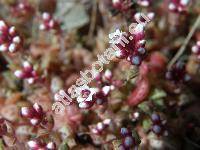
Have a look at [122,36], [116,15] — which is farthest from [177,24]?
[122,36]

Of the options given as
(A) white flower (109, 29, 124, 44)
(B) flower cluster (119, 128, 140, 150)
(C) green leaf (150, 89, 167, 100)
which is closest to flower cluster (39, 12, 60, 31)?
(C) green leaf (150, 89, 167, 100)

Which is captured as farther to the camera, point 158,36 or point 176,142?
point 158,36

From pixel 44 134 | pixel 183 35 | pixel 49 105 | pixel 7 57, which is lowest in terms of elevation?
pixel 44 134

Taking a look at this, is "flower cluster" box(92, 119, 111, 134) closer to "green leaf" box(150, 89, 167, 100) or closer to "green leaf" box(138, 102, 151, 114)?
"green leaf" box(138, 102, 151, 114)

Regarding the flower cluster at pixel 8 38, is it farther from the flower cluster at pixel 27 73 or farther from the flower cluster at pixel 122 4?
the flower cluster at pixel 122 4

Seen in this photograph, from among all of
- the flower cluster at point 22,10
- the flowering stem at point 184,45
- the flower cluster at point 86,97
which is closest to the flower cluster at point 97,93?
the flower cluster at point 86,97

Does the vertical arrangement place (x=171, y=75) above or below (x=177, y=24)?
below

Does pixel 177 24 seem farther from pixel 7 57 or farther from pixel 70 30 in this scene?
pixel 7 57
